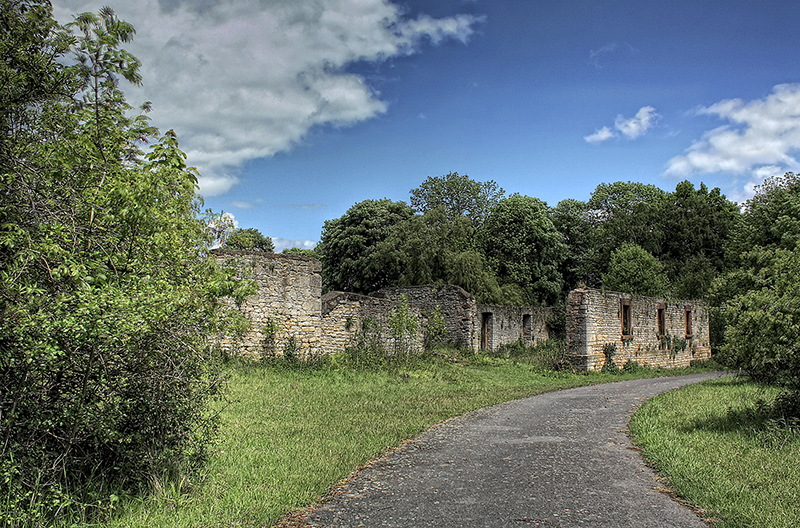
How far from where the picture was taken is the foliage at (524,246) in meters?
37.1

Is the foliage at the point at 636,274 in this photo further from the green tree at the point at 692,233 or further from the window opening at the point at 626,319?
the window opening at the point at 626,319

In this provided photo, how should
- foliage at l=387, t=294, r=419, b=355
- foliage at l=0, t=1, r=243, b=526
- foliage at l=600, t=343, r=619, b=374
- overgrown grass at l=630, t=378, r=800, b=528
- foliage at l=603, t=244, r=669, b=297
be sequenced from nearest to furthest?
foliage at l=0, t=1, r=243, b=526
overgrown grass at l=630, t=378, r=800, b=528
foliage at l=387, t=294, r=419, b=355
foliage at l=600, t=343, r=619, b=374
foliage at l=603, t=244, r=669, b=297

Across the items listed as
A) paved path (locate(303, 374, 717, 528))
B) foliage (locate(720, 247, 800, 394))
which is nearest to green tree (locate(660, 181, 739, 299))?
foliage (locate(720, 247, 800, 394))

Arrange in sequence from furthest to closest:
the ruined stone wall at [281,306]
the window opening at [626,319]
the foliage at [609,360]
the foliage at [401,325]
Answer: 1. the window opening at [626,319]
2. the foliage at [609,360]
3. the foliage at [401,325]
4. the ruined stone wall at [281,306]

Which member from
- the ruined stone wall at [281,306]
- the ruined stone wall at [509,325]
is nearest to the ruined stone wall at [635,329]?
the ruined stone wall at [509,325]

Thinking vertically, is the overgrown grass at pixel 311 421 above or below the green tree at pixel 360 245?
below

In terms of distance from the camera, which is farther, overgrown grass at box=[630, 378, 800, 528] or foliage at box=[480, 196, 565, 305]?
foliage at box=[480, 196, 565, 305]

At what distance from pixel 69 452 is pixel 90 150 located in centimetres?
244

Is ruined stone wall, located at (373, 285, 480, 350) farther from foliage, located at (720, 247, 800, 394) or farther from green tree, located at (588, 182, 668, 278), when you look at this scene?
green tree, located at (588, 182, 668, 278)

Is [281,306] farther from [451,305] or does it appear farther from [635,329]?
[635,329]

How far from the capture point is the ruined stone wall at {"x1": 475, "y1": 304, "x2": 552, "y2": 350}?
24.6m

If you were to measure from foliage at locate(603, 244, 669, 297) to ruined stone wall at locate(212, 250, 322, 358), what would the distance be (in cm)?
2303

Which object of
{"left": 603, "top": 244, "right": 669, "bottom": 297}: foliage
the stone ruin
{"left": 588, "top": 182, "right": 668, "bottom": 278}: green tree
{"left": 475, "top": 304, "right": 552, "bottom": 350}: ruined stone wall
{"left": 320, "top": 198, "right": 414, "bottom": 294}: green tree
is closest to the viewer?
the stone ruin

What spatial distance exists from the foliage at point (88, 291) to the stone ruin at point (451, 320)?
130cm
